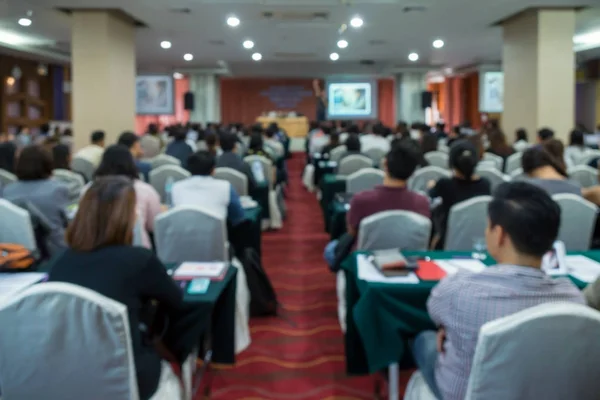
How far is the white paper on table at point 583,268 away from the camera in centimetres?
277

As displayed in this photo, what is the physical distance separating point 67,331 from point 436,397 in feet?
4.42

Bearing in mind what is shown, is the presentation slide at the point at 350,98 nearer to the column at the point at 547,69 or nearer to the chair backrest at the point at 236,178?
the column at the point at 547,69

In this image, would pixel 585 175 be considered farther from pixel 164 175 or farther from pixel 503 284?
pixel 503 284

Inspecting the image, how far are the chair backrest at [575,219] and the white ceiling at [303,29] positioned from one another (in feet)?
20.4

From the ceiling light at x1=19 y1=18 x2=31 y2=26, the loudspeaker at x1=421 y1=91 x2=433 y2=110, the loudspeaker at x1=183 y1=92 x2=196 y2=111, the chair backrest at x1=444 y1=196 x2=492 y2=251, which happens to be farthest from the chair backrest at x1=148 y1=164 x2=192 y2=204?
the loudspeaker at x1=421 y1=91 x2=433 y2=110

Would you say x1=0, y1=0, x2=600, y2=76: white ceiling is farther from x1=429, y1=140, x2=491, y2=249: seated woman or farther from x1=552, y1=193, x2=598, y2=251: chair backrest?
x1=552, y1=193, x2=598, y2=251: chair backrest

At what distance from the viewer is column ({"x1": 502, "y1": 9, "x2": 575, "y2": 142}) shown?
10242 mm

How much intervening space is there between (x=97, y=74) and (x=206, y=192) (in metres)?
6.98

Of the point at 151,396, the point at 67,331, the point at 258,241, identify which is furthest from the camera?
the point at 258,241

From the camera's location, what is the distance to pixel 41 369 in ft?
6.70

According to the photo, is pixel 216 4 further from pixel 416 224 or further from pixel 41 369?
pixel 41 369

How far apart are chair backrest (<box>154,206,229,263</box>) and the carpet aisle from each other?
705mm

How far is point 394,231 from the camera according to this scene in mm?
3518

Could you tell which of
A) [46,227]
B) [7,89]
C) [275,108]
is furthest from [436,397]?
[275,108]
